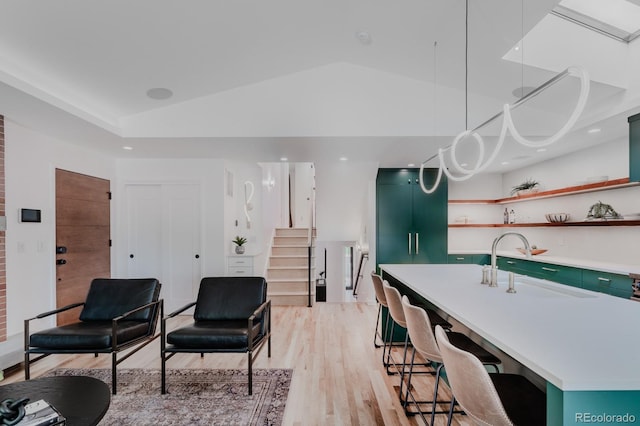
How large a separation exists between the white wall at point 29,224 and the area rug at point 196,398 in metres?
0.90

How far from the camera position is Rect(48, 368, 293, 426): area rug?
7.33ft

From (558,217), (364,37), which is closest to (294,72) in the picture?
(364,37)

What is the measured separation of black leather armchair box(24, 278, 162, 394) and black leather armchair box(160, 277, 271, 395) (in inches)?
10.8

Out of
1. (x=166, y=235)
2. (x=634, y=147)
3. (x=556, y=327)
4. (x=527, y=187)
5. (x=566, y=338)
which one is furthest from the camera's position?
(x=527, y=187)

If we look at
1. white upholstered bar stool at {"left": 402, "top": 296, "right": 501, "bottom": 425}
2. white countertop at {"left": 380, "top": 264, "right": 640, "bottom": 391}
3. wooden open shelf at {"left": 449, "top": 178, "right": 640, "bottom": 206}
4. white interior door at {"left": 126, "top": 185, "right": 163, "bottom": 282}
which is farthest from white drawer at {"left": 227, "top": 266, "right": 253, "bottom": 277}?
wooden open shelf at {"left": 449, "top": 178, "right": 640, "bottom": 206}

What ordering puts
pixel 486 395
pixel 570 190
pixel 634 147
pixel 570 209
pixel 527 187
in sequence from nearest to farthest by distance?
pixel 486 395, pixel 634 147, pixel 570 190, pixel 570 209, pixel 527 187

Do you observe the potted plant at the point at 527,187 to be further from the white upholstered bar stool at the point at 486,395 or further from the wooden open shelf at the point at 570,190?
the white upholstered bar stool at the point at 486,395

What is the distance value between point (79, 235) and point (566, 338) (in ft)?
16.1

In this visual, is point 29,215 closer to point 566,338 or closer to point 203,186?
point 203,186

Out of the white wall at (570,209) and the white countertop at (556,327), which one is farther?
the white wall at (570,209)

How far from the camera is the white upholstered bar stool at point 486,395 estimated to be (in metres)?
1.13

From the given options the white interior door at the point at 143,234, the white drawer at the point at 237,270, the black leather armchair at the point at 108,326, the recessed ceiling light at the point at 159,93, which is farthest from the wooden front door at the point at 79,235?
the white drawer at the point at 237,270

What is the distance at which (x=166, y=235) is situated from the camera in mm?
4824

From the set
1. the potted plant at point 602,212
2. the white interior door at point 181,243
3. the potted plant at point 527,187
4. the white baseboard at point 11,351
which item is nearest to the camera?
the white baseboard at point 11,351
